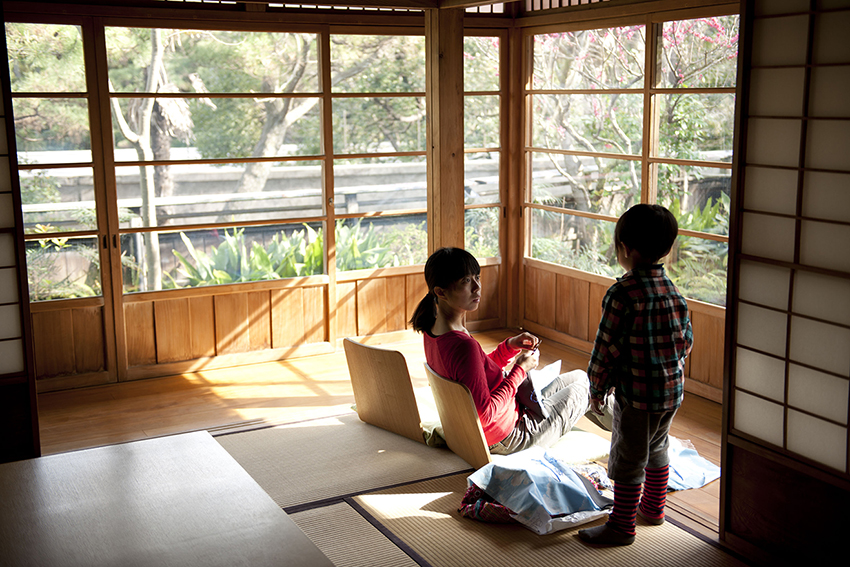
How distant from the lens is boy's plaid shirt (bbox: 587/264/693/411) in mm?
2512

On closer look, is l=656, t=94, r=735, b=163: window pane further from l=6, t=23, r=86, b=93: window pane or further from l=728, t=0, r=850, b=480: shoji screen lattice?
l=6, t=23, r=86, b=93: window pane

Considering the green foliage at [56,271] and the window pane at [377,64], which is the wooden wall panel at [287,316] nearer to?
the green foliage at [56,271]

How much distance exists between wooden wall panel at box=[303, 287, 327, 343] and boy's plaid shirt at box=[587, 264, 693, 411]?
2795mm

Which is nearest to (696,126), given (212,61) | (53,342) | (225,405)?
(212,61)

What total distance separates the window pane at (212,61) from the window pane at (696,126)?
2.06 metres

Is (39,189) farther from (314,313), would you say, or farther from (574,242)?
(574,242)

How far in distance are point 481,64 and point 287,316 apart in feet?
6.76

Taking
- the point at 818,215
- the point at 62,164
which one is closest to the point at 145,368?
the point at 62,164

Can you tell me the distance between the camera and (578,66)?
495 centimetres

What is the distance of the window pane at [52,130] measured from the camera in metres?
4.28

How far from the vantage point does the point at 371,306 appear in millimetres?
5305

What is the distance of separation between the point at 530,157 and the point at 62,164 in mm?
2881

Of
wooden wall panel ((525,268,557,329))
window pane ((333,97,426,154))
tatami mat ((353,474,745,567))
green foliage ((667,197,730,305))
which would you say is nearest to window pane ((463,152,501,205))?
window pane ((333,97,426,154))

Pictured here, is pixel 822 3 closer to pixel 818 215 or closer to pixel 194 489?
pixel 818 215
